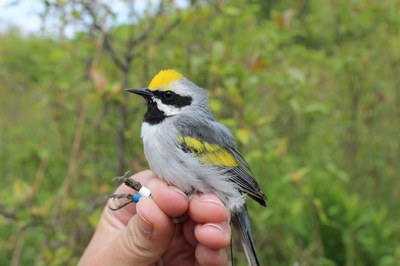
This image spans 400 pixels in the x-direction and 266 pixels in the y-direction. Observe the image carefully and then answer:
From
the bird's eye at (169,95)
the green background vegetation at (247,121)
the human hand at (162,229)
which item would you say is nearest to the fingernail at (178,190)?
the human hand at (162,229)

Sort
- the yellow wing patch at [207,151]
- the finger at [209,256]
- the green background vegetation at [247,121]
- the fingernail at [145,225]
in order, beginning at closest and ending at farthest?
the fingernail at [145,225] → the finger at [209,256] → the yellow wing patch at [207,151] → the green background vegetation at [247,121]

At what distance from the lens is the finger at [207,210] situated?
5.94ft

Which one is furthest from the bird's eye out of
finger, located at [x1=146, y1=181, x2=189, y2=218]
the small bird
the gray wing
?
finger, located at [x1=146, y1=181, x2=189, y2=218]

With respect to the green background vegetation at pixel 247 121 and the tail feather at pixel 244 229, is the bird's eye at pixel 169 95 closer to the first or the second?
the green background vegetation at pixel 247 121

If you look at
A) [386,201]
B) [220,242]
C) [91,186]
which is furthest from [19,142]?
[386,201]

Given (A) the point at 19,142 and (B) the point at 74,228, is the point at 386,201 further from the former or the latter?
(A) the point at 19,142

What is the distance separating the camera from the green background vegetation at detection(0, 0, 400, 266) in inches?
112

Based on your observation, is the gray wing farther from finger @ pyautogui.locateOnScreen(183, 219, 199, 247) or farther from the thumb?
the thumb

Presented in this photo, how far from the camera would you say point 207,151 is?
2.08 metres

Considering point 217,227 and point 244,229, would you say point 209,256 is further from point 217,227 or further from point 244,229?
point 244,229

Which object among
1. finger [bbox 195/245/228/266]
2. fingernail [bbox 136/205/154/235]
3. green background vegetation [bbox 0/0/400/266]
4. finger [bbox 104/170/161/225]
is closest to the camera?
fingernail [bbox 136/205/154/235]

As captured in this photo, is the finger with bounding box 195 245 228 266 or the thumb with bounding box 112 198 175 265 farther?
the finger with bounding box 195 245 228 266

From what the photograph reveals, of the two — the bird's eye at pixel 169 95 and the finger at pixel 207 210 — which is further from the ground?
the bird's eye at pixel 169 95

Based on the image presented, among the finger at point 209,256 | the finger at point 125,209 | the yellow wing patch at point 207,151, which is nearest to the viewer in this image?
the finger at point 209,256
